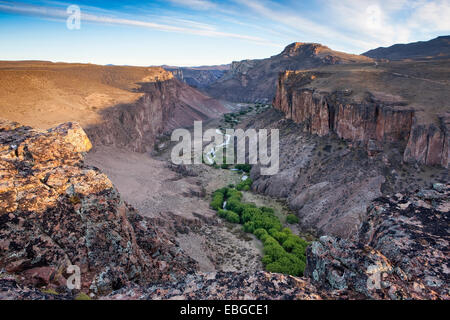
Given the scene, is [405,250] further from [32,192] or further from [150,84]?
[150,84]

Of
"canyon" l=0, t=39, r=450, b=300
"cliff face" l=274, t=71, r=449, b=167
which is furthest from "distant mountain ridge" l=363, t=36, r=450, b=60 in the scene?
"cliff face" l=274, t=71, r=449, b=167

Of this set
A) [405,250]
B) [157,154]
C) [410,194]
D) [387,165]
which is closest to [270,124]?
[157,154]

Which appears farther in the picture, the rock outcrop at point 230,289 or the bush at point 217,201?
the bush at point 217,201

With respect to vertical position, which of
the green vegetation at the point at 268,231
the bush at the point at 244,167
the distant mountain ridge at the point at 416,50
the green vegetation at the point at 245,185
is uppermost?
the distant mountain ridge at the point at 416,50

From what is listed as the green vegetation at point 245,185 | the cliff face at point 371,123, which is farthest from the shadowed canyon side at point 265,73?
the green vegetation at point 245,185

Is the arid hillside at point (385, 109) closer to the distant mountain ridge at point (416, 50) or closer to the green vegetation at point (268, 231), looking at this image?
the green vegetation at point (268, 231)

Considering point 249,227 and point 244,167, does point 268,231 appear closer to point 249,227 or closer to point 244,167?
point 249,227

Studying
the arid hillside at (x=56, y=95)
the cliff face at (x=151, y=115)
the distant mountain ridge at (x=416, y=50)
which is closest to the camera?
the arid hillside at (x=56, y=95)
